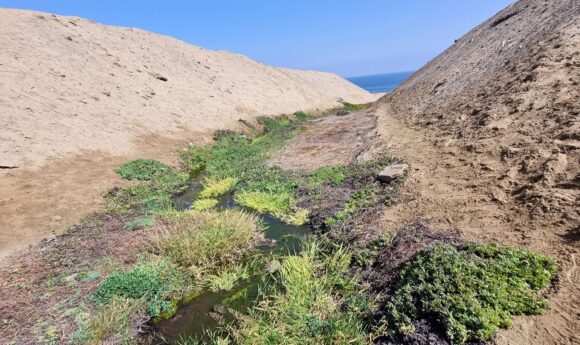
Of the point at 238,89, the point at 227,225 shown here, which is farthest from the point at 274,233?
the point at 238,89

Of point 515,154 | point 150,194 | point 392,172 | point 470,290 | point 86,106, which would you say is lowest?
point 150,194

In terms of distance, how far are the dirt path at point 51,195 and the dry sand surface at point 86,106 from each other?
3 cm

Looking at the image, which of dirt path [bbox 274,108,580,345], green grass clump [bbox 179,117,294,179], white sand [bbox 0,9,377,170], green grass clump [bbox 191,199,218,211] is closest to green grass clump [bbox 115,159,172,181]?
green grass clump [bbox 179,117,294,179]

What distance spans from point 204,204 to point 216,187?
162cm

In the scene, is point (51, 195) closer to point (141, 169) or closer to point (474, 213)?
point (141, 169)

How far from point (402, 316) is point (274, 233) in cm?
496

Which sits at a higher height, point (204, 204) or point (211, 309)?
point (204, 204)

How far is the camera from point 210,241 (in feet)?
25.3

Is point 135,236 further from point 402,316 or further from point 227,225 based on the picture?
point 402,316

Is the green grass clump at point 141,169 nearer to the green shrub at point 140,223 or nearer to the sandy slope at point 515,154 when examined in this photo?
the green shrub at point 140,223

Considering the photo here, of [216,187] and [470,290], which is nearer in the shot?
[470,290]

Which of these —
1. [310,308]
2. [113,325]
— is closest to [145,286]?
[113,325]

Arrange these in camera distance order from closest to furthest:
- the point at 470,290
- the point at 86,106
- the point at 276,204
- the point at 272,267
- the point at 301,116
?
the point at 470,290, the point at 272,267, the point at 276,204, the point at 86,106, the point at 301,116

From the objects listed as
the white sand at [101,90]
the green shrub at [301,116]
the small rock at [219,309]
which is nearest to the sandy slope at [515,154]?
the small rock at [219,309]
